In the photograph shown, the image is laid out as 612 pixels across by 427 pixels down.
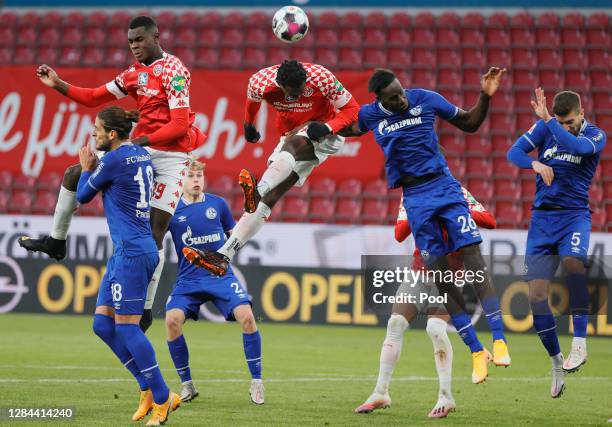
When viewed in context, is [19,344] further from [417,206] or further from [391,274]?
[417,206]

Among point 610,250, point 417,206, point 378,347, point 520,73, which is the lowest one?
point 378,347

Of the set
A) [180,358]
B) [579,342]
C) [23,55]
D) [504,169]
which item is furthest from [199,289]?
[23,55]

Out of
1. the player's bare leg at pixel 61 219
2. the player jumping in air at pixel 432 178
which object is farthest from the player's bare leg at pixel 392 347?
the player's bare leg at pixel 61 219

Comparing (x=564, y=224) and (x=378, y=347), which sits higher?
(x=564, y=224)

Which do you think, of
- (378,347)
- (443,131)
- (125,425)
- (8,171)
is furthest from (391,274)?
(8,171)

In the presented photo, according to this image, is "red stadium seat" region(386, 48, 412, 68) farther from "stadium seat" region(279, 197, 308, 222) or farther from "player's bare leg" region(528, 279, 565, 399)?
"player's bare leg" region(528, 279, 565, 399)

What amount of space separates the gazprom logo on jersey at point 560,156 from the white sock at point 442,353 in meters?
1.89

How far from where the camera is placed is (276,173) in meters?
8.84

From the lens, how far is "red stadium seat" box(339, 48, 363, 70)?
19.4 m

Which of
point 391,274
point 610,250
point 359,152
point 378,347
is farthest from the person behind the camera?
point 359,152

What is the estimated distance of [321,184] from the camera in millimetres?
18328

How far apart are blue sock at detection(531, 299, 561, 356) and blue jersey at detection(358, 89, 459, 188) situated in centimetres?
172

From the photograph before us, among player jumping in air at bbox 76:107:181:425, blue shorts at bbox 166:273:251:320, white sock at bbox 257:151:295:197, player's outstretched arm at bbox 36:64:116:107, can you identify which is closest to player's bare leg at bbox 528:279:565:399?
white sock at bbox 257:151:295:197

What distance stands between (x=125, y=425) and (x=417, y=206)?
108 inches
